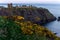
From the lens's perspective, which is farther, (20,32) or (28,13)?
(28,13)

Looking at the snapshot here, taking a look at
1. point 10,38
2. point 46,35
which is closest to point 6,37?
point 10,38

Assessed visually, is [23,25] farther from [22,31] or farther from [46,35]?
[46,35]

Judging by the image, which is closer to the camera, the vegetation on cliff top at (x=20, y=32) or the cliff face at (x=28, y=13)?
the vegetation on cliff top at (x=20, y=32)

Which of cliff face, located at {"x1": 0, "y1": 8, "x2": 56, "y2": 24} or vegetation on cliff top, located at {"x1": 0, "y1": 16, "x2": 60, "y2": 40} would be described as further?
cliff face, located at {"x1": 0, "y1": 8, "x2": 56, "y2": 24}

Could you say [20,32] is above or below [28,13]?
above

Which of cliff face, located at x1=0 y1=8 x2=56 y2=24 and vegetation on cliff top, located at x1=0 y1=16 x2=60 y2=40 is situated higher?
vegetation on cliff top, located at x1=0 y1=16 x2=60 y2=40

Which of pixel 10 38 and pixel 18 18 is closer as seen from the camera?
pixel 10 38

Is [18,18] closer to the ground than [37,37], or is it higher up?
higher up

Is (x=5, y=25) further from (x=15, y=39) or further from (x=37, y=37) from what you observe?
(x=37, y=37)
